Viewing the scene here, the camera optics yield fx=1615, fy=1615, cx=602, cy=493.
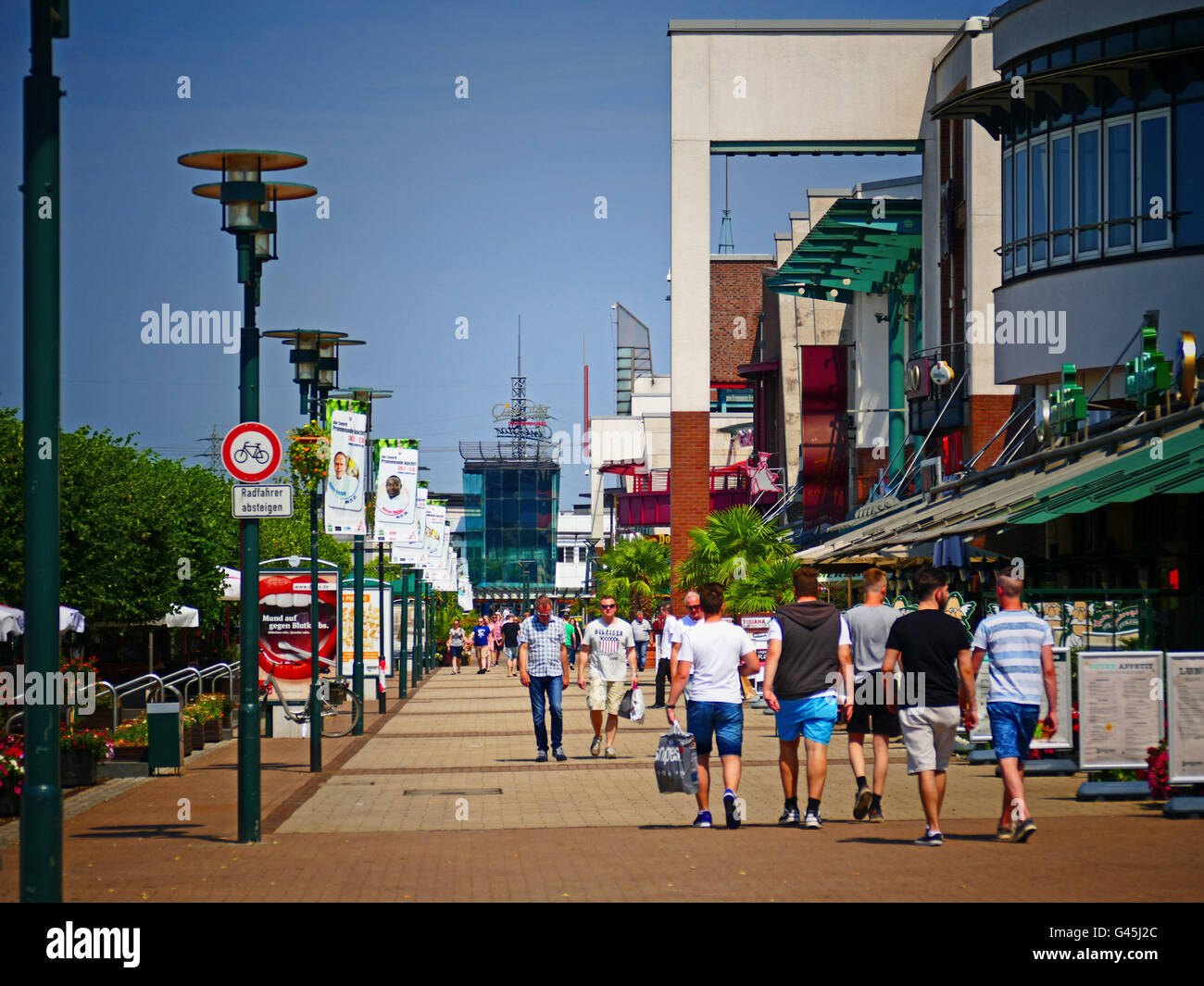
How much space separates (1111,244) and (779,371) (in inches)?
1429

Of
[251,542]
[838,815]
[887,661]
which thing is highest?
[251,542]

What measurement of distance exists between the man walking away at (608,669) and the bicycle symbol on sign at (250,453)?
731cm

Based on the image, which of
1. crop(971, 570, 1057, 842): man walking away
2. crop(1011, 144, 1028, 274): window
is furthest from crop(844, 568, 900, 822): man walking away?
crop(1011, 144, 1028, 274): window

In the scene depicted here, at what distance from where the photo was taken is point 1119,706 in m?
13.6

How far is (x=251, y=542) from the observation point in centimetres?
1277

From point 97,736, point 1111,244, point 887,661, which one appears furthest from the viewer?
point 1111,244

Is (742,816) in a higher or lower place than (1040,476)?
lower

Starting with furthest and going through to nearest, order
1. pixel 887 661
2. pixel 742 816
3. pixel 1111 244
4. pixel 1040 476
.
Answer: pixel 1111 244 → pixel 1040 476 → pixel 742 816 → pixel 887 661

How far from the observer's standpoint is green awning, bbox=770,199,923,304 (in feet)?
144

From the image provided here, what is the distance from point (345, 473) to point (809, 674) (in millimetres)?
13082

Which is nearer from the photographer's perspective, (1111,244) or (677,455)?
(1111,244)

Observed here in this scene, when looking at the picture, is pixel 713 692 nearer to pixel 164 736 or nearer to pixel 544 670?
pixel 544 670
